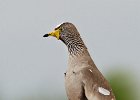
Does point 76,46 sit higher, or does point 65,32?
point 65,32

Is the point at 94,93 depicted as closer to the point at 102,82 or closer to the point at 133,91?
the point at 102,82

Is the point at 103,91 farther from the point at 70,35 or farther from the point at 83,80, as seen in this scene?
the point at 70,35

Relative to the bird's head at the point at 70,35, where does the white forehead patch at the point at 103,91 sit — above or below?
below

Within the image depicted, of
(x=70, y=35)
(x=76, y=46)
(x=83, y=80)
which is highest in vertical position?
(x=70, y=35)

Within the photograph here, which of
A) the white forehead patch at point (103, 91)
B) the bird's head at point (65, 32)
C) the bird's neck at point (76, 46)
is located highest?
the bird's head at point (65, 32)

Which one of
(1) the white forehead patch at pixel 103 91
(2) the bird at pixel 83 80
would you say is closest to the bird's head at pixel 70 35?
(2) the bird at pixel 83 80

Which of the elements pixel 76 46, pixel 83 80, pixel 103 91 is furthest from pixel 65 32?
pixel 103 91

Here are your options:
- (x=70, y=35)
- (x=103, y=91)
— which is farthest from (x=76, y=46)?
(x=103, y=91)

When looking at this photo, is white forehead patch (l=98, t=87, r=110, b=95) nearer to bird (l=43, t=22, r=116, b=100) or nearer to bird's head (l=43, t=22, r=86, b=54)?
bird (l=43, t=22, r=116, b=100)

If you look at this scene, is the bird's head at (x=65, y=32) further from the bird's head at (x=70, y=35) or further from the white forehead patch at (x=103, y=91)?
the white forehead patch at (x=103, y=91)

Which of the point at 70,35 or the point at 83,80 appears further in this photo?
the point at 70,35

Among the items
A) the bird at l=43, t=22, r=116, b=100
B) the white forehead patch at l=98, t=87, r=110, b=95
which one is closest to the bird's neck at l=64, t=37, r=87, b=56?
the bird at l=43, t=22, r=116, b=100

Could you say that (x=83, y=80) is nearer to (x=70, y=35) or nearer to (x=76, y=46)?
(x=76, y=46)

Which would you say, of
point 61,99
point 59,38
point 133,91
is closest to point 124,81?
point 133,91
